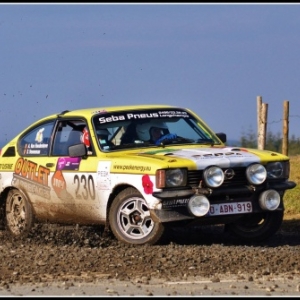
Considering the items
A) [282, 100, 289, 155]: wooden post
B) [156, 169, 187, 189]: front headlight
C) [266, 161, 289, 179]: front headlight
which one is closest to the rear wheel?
[156, 169, 187, 189]: front headlight

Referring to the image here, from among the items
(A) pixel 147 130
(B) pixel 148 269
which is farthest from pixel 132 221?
(B) pixel 148 269

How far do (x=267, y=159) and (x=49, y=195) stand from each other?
2.75 meters

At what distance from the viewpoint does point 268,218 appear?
1233cm

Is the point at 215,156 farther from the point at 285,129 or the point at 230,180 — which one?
the point at 285,129

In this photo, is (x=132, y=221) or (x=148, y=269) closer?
(x=148, y=269)

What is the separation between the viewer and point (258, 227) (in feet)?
40.4

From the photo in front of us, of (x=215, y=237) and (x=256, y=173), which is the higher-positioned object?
(x=256, y=173)

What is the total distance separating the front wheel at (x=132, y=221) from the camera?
11.5 meters

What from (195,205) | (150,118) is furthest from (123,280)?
(150,118)

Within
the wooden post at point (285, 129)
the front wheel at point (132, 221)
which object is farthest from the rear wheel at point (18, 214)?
the wooden post at point (285, 129)

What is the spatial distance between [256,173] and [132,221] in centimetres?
146

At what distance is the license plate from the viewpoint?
11531mm

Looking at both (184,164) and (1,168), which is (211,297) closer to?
(184,164)

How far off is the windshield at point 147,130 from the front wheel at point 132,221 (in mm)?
915
